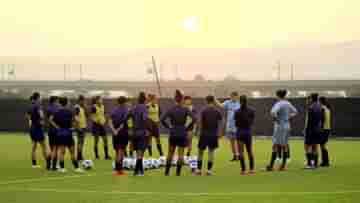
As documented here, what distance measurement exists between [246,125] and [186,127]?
1665mm

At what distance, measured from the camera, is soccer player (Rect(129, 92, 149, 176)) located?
21.7 meters

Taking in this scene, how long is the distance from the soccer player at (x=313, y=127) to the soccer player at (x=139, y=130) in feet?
16.5

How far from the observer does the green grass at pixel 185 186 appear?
16.7m

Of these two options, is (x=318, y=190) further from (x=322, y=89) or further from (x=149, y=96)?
(x=322, y=89)

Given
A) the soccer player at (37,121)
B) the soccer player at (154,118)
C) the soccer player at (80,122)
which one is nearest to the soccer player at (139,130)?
the soccer player at (37,121)

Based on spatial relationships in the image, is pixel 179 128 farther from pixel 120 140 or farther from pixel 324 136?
pixel 324 136

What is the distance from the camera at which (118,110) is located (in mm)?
22500

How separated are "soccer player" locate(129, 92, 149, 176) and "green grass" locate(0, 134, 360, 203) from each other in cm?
49

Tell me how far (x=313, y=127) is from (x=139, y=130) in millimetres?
5360

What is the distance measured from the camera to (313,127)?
24078 millimetres

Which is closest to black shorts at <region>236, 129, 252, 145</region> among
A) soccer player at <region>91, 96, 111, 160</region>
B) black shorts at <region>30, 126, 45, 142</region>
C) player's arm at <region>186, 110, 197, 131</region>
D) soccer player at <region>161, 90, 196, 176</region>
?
player's arm at <region>186, 110, 197, 131</region>

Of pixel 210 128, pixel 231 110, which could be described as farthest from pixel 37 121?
pixel 231 110

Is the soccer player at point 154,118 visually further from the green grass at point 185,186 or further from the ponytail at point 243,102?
the ponytail at point 243,102

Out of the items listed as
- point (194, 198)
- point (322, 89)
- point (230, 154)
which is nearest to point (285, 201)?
point (194, 198)
